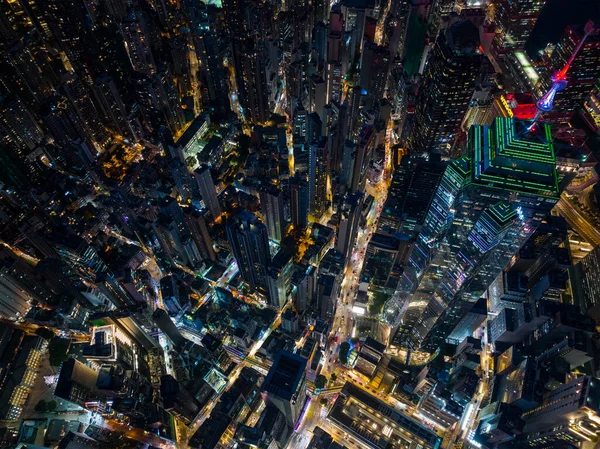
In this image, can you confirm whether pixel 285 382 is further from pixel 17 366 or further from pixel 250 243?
pixel 17 366

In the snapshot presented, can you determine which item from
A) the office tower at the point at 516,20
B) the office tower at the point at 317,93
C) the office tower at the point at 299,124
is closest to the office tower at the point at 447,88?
the office tower at the point at 317,93

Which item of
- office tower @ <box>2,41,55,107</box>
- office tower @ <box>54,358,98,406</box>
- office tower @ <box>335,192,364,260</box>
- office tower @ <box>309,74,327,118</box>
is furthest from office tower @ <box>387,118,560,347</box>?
office tower @ <box>2,41,55,107</box>

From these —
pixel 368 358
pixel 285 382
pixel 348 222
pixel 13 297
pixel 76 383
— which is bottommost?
pixel 76 383

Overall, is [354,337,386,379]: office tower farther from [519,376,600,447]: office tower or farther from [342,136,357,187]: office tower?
[342,136,357,187]: office tower

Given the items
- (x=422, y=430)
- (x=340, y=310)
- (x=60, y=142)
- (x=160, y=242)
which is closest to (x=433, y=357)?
(x=422, y=430)

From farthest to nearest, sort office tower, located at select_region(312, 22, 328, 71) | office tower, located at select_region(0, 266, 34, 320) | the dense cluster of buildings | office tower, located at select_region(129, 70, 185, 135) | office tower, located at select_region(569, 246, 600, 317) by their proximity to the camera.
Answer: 1. office tower, located at select_region(312, 22, 328, 71)
2. office tower, located at select_region(129, 70, 185, 135)
3. office tower, located at select_region(569, 246, 600, 317)
4. office tower, located at select_region(0, 266, 34, 320)
5. the dense cluster of buildings

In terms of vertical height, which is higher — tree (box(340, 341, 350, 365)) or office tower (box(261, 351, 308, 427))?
tree (box(340, 341, 350, 365))

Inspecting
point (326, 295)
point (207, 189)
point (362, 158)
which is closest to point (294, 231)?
point (207, 189)
